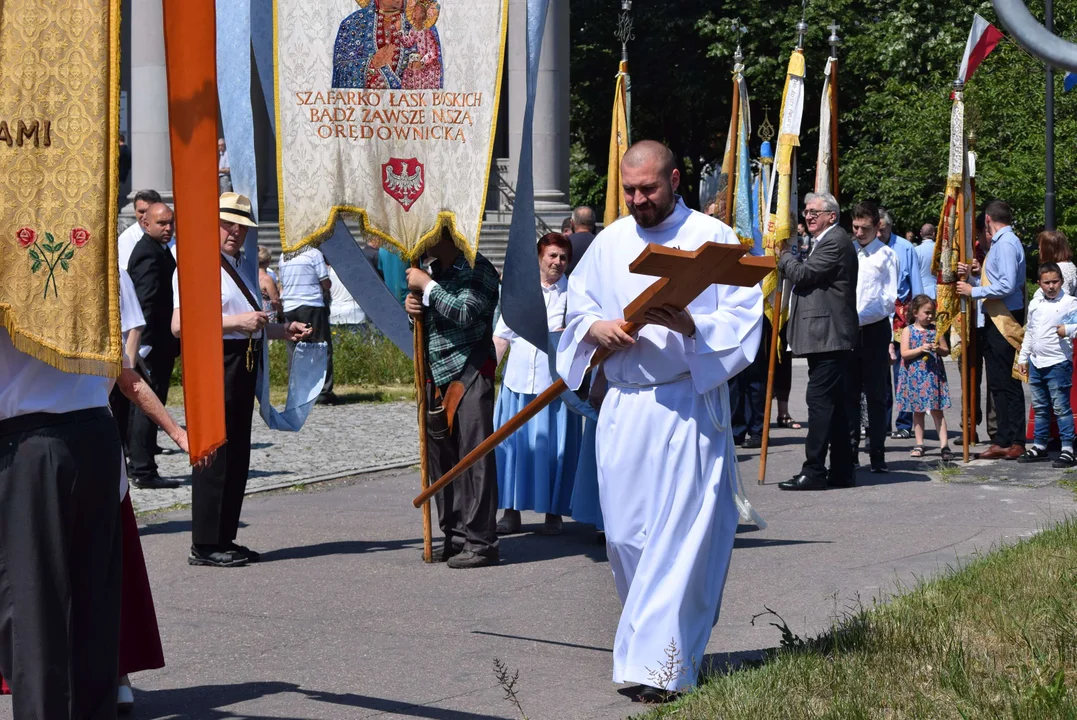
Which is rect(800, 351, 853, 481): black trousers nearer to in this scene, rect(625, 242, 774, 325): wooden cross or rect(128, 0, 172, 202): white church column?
rect(625, 242, 774, 325): wooden cross

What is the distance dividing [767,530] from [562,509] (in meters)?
1.28

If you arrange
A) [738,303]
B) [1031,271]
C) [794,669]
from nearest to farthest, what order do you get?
[794,669] < [738,303] < [1031,271]

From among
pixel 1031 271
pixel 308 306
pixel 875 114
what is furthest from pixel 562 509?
pixel 875 114

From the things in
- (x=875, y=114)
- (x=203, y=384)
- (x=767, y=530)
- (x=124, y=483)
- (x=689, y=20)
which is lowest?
(x=767, y=530)

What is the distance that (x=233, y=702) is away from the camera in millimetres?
5828

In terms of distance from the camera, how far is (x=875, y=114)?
31406mm

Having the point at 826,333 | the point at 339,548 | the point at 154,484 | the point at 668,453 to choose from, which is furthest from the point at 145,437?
the point at 668,453

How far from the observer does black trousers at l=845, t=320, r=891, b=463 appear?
38.6ft

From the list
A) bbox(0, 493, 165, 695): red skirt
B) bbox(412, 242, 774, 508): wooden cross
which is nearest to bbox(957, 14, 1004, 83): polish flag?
bbox(412, 242, 774, 508): wooden cross

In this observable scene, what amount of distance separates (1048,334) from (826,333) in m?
2.12

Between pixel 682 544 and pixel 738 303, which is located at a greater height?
pixel 738 303

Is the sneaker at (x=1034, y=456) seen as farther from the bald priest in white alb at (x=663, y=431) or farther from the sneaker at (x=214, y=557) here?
the bald priest in white alb at (x=663, y=431)

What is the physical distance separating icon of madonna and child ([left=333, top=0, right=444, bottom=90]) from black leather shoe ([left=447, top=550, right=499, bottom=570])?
2.61 meters

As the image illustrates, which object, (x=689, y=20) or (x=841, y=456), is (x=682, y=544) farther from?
(x=689, y=20)
